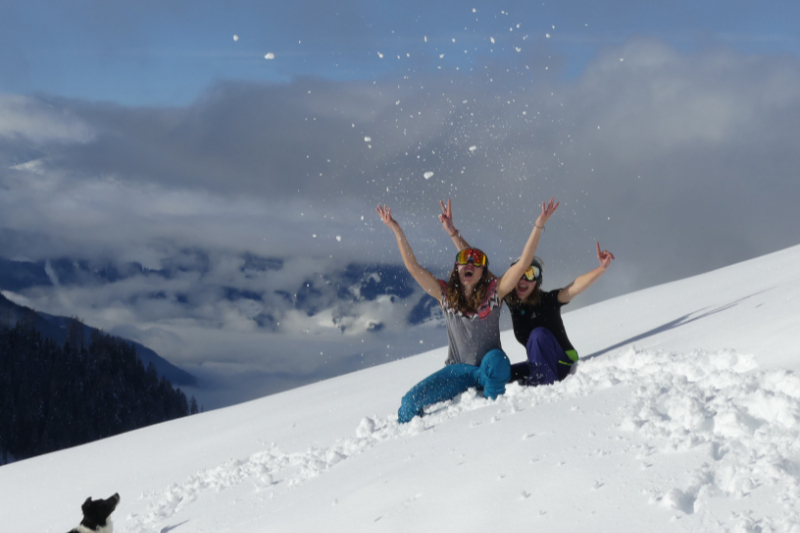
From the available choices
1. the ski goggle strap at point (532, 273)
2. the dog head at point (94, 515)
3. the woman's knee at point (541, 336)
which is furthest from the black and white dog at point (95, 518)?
the ski goggle strap at point (532, 273)

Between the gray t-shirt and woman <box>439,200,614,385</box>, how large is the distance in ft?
1.07

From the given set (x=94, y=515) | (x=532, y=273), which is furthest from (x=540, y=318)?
(x=94, y=515)

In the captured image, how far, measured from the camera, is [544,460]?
126 inches

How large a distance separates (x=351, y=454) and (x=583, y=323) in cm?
708

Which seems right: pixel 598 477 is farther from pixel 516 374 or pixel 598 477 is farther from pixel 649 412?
pixel 516 374

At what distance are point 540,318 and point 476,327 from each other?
2.67 ft

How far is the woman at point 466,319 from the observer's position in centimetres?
486

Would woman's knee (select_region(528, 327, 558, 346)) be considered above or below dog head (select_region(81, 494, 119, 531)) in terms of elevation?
above

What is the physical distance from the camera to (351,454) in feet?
14.4

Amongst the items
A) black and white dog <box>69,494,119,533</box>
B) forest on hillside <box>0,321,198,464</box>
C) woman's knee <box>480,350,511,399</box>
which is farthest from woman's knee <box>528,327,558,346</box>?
forest on hillside <box>0,321,198,464</box>

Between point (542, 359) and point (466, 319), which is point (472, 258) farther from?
point (542, 359)

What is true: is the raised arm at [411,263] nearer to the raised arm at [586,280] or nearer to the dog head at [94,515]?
the raised arm at [586,280]

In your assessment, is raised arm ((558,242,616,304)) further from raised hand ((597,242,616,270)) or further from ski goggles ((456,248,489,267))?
ski goggles ((456,248,489,267))

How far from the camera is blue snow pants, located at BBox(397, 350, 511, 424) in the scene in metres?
4.77
